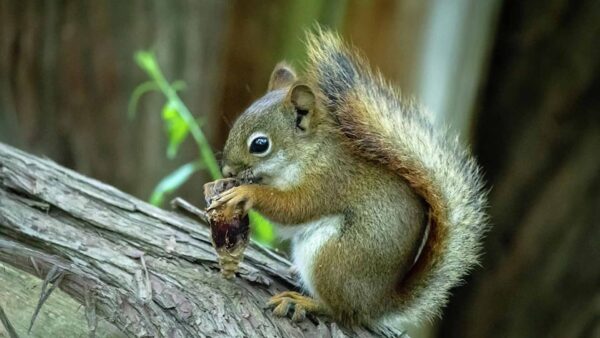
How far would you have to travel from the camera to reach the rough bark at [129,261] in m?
2.14

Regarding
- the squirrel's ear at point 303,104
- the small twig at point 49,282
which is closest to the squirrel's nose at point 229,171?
the squirrel's ear at point 303,104

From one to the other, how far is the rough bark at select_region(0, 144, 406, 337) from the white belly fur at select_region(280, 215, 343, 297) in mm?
99

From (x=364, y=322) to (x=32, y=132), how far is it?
222 cm

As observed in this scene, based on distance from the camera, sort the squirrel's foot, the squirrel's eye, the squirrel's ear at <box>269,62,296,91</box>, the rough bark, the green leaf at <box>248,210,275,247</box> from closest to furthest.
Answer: the rough bark → the squirrel's foot → the squirrel's eye → the squirrel's ear at <box>269,62,296,91</box> → the green leaf at <box>248,210,275,247</box>

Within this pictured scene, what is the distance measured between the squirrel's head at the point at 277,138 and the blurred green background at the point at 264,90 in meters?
1.34

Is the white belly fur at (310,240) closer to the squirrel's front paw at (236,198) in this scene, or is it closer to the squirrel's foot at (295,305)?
the squirrel's foot at (295,305)

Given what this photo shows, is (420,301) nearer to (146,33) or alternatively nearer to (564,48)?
(564,48)

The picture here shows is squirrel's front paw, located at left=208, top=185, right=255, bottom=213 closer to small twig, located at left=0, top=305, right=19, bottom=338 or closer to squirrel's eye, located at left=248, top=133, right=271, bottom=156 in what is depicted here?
squirrel's eye, located at left=248, top=133, right=271, bottom=156

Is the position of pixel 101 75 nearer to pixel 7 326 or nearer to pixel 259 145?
pixel 259 145

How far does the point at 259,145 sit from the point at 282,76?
363 mm

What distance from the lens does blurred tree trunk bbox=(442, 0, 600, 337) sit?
12.8 ft

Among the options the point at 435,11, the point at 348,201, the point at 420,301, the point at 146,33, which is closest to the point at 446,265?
the point at 420,301

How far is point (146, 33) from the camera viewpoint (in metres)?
4.05

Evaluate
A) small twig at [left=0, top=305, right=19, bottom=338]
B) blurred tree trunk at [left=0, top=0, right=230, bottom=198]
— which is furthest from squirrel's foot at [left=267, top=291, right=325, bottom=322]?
blurred tree trunk at [left=0, top=0, right=230, bottom=198]
